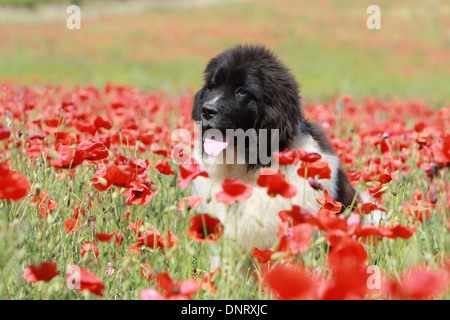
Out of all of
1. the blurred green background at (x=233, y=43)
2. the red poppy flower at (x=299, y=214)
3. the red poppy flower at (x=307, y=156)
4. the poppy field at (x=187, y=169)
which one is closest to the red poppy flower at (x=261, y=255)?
the poppy field at (x=187, y=169)

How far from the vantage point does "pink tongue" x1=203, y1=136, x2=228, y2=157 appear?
2803mm

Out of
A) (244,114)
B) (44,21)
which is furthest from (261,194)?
(44,21)

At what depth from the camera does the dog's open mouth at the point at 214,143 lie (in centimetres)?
281

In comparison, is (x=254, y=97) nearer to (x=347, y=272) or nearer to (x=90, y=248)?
(x=90, y=248)

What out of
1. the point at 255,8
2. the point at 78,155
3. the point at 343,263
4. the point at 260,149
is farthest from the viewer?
the point at 255,8

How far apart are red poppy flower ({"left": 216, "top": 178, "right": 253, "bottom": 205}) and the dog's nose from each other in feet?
4.30

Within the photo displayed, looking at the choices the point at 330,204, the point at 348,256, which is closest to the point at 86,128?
the point at 330,204

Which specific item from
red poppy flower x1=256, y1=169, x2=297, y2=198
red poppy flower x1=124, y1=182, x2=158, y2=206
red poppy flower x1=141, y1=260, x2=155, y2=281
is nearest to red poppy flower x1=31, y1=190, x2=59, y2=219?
red poppy flower x1=124, y1=182, x2=158, y2=206

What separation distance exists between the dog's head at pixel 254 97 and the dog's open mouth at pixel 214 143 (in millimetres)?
48

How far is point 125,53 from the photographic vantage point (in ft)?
72.8

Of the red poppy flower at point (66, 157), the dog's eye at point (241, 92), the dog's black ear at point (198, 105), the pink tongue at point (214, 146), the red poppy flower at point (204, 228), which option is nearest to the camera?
the red poppy flower at point (204, 228)

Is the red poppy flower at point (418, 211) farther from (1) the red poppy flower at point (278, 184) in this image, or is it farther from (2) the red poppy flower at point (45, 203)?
(2) the red poppy flower at point (45, 203)
